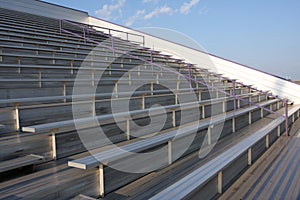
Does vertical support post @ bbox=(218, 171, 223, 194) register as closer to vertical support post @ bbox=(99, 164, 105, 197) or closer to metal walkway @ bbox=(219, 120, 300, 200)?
Answer: metal walkway @ bbox=(219, 120, 300, 200)

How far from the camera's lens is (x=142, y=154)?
1.67m

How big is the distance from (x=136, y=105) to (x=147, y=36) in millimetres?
4755

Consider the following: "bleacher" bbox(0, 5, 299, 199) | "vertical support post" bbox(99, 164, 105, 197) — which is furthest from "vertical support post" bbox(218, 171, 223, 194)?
"vertical support post" bbox(99, 164, 105, 197)

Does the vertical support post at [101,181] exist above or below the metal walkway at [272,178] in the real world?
above

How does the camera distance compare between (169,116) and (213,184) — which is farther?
(169,116)

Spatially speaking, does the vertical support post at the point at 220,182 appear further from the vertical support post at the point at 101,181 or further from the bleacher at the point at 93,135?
the vertical support post at the point at 101,181

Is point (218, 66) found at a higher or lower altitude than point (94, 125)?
higher

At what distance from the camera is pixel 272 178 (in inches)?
70.7

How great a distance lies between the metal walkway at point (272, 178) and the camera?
155cm

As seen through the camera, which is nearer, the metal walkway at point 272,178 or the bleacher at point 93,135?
the bleacher at point 93,135

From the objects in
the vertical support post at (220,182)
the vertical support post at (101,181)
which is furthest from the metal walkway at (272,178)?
the vertical support post at (101,181)

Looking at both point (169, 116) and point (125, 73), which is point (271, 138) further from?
point (125, 73)

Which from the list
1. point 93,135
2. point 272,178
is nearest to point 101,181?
point 93,135

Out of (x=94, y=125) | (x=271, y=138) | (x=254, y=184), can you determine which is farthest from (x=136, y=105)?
(x=271, y=138)
